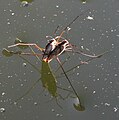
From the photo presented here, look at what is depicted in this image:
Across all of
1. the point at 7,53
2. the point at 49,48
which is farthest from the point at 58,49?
the point at 7,53

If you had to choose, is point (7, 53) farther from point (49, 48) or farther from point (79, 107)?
point (79, 107)

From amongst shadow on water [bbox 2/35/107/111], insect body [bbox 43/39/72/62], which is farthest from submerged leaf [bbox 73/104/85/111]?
insect body [bbox 43/39/72/62]

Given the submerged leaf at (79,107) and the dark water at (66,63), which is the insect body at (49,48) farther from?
the submerged leaf at (79,107)

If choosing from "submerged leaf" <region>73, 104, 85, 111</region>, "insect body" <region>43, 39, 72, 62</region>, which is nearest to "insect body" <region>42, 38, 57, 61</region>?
"insect body" <region>43, 39, 72, 62</region>

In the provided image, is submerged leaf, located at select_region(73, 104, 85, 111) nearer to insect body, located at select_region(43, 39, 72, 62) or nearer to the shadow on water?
the shadow on water

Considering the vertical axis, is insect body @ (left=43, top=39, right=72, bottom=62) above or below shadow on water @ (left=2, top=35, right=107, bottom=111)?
above

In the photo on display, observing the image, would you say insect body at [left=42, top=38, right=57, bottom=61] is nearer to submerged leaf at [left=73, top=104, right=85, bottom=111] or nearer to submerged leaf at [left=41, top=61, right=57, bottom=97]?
submerged leaf at [left=41, top=61, right=57, bottom=97]

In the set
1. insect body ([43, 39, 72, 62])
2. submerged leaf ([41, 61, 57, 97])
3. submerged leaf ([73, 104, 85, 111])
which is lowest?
submerged leaf ([73, 104, 85, 111])

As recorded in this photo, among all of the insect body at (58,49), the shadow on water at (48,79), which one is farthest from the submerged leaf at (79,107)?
the insect body at (58,49)
